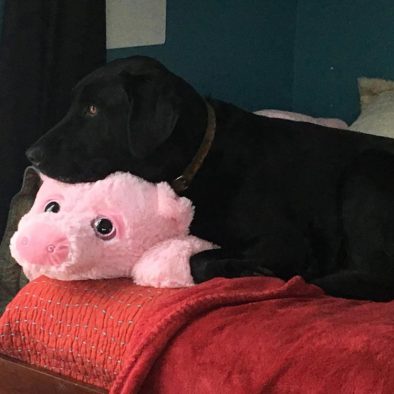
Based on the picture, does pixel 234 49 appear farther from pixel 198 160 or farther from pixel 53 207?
pixel 53 207

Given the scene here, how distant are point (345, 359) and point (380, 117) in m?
1.31

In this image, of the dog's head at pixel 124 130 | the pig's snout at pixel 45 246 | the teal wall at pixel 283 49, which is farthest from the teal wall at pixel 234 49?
the pig's snout at pixel 45 246


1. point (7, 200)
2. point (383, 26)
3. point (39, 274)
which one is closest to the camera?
point (39, 274)

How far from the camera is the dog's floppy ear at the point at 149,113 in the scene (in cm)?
132

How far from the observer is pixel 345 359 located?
3.10 feet

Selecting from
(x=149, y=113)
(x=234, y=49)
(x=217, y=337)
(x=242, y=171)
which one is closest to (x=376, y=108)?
(x=234, y=49)

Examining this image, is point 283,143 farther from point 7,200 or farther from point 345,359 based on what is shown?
point 7,200

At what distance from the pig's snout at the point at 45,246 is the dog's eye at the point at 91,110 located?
0.28 metres

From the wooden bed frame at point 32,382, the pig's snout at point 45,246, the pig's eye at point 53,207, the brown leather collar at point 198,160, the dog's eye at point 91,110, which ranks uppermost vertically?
the dog's eye at point 91,110

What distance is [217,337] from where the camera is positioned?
1.05 metres

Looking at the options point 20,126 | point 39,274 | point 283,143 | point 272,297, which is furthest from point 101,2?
point 272,297

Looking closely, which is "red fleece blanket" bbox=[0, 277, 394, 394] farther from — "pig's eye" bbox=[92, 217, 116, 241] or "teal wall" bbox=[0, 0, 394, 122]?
"teal wall" bbox=[0, 0, 394, 122]

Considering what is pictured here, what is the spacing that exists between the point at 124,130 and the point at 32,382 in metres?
0.52

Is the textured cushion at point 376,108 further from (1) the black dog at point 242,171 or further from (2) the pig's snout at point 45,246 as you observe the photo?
(2) the pig's snout at point 45,246
